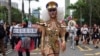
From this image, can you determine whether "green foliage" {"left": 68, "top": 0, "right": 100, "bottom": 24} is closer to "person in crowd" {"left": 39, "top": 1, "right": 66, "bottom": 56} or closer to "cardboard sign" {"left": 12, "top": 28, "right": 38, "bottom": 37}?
"cardboard sign" {"left": 12, "top": 28, "right": 38, "bottom": 37}

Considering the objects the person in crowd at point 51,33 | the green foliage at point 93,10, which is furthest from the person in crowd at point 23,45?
the green foliage at point 93,10

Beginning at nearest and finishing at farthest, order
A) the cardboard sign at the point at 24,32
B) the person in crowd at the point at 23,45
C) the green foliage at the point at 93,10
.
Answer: the person in crowd at the point at 23,45
the cardboard sign at the point at 24,32
the green foliage at the point at 93,10

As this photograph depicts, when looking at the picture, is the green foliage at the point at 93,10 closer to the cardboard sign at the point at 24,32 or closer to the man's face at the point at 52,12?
Result: the cardboard sign at the point at 24,32

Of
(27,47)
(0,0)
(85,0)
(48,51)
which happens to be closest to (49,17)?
(48,51)

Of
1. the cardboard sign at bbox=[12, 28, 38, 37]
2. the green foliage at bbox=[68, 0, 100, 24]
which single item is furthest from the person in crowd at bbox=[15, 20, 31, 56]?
the green foliage at bbox=[68, 0, 100, 24]

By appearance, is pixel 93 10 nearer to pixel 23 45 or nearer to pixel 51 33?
pixel 23 45

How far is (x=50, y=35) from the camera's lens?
816cm

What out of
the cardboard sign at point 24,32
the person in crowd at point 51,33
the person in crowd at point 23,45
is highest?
the person in crowd at point 51,33

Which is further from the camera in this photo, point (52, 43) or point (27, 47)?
point (27, 47)

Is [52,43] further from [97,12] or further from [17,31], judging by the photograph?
[97,12]

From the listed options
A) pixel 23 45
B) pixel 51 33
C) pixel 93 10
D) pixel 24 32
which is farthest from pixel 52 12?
pixel 93 10

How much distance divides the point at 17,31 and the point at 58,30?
9.55 m

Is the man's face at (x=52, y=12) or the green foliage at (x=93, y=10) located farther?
the green foliage at (x=93, y=10)

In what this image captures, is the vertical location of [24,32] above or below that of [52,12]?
below
